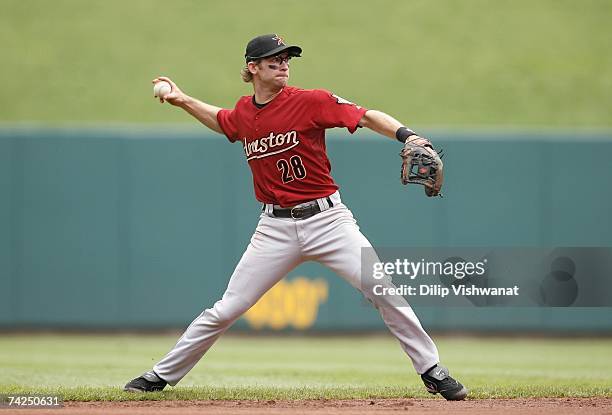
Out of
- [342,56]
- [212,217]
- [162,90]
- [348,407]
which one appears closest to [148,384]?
[348,407]

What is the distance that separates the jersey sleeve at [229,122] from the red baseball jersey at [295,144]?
20 centimetres

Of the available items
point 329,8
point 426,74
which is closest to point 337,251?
point 426,74

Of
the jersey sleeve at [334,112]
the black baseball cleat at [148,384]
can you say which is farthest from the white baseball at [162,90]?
the black baseball cleat at [148,384]

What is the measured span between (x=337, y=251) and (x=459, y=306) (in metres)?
5.64

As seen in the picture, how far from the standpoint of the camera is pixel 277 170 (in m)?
5.62

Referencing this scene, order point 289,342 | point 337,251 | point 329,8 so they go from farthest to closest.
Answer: point 329,8, point 289,342, point 337,251

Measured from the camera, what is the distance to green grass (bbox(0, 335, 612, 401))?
628 centimetres

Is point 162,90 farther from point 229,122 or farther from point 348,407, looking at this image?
point 348,407

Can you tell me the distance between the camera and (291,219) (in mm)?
5586

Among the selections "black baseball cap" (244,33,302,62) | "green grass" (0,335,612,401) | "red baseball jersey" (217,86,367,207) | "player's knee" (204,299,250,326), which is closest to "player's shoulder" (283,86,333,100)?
"red baseball jersey" (217,86,367,207)

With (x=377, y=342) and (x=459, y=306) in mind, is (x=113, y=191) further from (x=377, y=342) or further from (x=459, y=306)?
(x=459, y=306)

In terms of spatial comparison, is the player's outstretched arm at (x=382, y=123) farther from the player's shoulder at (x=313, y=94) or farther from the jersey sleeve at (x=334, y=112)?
the player's shoulder at (x=313, y=94)

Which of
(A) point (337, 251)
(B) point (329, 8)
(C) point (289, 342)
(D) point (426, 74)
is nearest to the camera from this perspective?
(A) point (337, 251)

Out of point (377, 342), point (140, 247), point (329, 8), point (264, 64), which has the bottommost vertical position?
point (377, 342)
